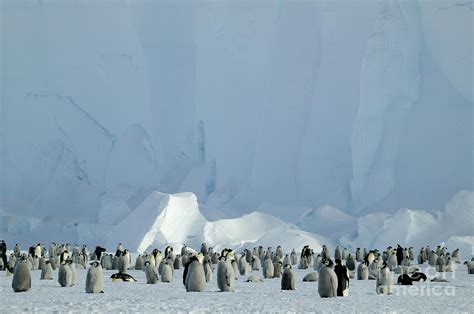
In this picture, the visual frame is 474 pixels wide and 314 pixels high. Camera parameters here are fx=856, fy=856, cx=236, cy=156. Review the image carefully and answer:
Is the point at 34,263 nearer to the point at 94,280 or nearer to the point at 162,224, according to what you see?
the point at 94,280

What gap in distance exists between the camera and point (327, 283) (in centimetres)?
1045

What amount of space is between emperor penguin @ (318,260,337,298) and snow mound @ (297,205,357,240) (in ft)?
46.5

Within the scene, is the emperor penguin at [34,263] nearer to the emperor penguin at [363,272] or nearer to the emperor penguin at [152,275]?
the emperor penguin at [152,275]

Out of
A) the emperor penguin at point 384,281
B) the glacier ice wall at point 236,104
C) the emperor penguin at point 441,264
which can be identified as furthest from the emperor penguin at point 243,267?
the glacier ice wall at point 236,104

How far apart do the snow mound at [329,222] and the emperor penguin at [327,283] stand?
14.2m

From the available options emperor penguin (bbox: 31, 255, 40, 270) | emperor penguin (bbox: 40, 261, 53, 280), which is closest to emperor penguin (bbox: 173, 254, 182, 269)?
emperor penguin (bbox: 31, 255, 40, 270)

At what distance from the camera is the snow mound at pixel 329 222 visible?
24906 mm

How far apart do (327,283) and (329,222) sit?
594 inches

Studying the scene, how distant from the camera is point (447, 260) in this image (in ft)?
55.2

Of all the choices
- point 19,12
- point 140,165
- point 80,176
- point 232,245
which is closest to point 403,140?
point 232,245

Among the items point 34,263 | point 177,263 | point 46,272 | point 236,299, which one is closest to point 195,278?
point 236,299

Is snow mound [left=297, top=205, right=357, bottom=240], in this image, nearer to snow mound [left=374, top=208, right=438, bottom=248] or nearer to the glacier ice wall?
the glacier ice wall

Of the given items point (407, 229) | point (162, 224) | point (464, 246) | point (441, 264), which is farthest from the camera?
point (162, 224)

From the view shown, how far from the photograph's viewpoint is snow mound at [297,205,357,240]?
981 inches
